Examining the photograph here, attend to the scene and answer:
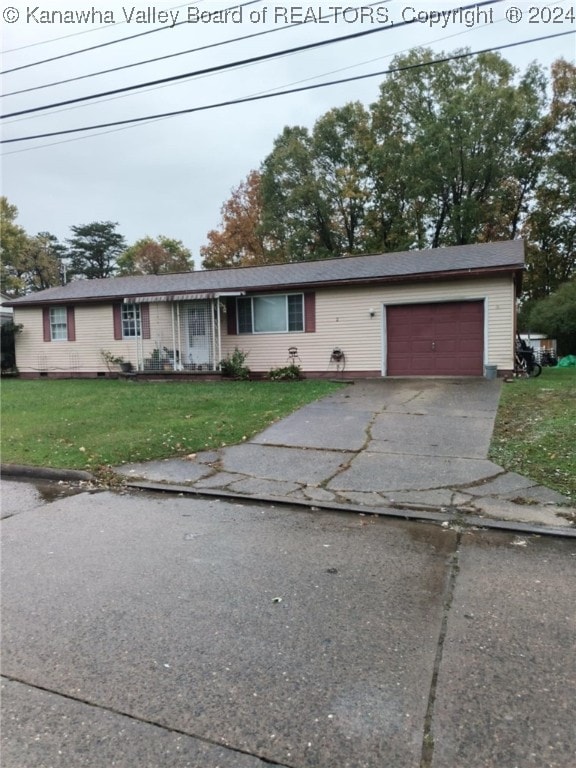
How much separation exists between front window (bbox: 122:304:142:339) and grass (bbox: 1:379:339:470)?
11.6ft

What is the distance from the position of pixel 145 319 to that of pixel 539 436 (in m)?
13.3

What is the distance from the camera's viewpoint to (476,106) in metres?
26.6

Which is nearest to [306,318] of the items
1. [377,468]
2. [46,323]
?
[377,468]

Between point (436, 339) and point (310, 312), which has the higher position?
point (310, 312)

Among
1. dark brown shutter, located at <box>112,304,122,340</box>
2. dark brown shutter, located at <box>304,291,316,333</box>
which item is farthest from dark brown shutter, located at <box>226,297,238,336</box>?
dark brown shutter, located at <box>112,304,122,340</box>

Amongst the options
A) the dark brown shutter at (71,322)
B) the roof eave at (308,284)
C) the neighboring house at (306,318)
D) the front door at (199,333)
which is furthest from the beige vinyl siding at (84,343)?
the front door at (199,333)

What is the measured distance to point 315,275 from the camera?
15484 millimetres

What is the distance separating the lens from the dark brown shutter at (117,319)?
56.1 ft

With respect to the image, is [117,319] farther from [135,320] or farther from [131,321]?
[135,320]

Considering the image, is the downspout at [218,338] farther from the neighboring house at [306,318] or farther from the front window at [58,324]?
the front window at [58,324]

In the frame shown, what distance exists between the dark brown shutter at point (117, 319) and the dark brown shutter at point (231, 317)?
409 centimetres

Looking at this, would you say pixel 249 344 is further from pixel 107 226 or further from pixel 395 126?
pixel 107 226

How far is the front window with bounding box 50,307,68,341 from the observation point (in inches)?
711

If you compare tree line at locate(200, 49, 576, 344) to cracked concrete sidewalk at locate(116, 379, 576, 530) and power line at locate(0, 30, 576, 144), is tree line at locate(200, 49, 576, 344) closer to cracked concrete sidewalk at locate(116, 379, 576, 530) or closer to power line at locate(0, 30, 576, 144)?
power line at locate(0, 30, 576, 144)
